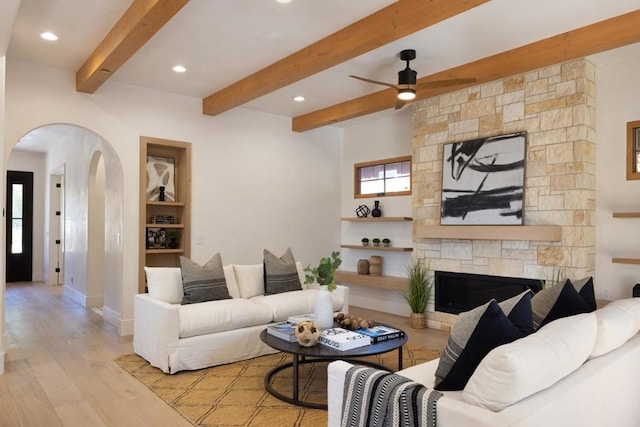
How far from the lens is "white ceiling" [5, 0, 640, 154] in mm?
3342

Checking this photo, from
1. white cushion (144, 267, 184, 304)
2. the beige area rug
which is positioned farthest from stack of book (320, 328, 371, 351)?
white cushion (144, 267, 184, 304)

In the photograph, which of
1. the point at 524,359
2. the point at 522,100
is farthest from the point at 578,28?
the point at 524,359

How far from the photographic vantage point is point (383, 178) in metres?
6.73

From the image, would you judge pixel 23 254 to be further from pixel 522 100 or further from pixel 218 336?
pixel 522 100

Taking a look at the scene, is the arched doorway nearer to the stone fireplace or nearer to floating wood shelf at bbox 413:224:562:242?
floating wood shelf at bbox 413:224:562:242

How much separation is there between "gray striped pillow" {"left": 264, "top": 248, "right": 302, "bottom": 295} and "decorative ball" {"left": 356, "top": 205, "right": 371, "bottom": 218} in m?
2.21

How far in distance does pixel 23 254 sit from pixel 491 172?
9497mm

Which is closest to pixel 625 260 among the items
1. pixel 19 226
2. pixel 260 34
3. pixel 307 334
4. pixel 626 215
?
pixel 626 215

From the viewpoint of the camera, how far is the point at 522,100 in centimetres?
461

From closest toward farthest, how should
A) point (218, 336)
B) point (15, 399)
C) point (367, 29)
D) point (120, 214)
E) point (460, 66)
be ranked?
1. point (15, 399)
2. point (367, 29)
3. point (218, 336)
4. point (460, 66)
5. point (120, 214)

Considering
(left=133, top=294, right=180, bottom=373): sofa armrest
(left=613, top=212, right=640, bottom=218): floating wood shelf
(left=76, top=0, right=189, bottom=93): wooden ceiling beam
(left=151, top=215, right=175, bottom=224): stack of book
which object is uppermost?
(left=76, top=0, right=189, bottom=93): wooden ceiling beam

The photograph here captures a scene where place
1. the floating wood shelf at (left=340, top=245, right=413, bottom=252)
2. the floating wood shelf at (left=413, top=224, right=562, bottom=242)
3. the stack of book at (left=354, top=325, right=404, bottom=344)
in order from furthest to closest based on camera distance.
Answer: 1. the floating wood shelf at (left=340, top=245, right=413, bottom=252)
2. the floating wood shelf at (left=413, top=224, right=562, bottom=242)
3. the stack of book at (left=354, top=325, right=404, bottom=344)

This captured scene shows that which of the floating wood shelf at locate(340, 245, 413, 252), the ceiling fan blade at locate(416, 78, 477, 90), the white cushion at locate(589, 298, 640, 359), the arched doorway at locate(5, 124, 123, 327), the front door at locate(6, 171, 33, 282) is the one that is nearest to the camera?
the white cushion at locate(589, 298, 640, 359)

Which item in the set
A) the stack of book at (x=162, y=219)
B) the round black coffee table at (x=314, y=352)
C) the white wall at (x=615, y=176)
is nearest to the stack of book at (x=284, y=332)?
the round black coffee table at (x=314, y=352)
